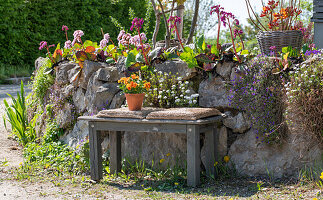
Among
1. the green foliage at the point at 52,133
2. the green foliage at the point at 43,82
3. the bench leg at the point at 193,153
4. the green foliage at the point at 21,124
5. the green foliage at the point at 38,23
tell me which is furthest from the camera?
the green foliage at the point at 38,23

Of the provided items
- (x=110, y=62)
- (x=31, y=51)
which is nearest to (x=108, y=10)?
(x=31, y=51)

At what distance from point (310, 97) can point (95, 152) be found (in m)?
2.20

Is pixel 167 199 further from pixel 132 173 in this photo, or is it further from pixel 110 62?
pixel 110 62

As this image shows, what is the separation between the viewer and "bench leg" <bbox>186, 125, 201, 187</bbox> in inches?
149

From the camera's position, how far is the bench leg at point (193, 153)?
3.78m

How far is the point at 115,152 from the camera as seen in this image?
4.49 meters

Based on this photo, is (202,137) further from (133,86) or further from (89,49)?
(89,49)

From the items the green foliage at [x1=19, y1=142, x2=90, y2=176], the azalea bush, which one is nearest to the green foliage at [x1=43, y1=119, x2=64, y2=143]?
the green foliage at [x1=19, y1=142, x2=90, y2=176]

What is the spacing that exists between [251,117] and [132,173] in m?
1.43

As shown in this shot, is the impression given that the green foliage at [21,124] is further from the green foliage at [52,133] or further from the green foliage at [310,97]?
the green foliage at [310,97]

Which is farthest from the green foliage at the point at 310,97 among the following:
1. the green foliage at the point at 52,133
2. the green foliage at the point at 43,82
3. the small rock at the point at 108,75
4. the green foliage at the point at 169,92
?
the green foliage at the point at 43,82

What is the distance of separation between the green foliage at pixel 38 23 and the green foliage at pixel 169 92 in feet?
26.1

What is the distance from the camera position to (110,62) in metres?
5.19

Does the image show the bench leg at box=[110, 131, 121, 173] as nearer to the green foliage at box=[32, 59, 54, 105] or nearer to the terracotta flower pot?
the terracotta flower pot
